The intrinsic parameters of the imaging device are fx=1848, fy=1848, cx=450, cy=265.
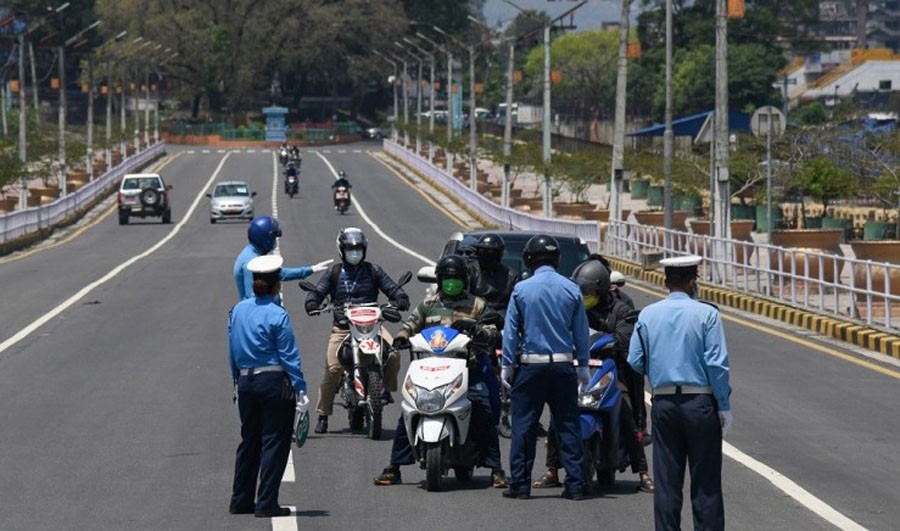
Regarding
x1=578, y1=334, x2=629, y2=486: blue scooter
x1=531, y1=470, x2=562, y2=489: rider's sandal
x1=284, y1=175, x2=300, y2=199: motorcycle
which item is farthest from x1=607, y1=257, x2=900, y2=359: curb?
x1=284, y1=175, x2=300, y2=199: motorcycle

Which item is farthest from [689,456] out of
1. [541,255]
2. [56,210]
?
[56,210]

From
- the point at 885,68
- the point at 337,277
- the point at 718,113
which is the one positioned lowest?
the point at 337,277

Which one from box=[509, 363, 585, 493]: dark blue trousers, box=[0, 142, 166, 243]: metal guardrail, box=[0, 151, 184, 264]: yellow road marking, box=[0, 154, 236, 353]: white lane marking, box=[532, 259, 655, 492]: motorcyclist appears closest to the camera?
box=[509, 363, 585, 493]: dark blue trousers

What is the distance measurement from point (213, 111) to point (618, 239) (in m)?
128

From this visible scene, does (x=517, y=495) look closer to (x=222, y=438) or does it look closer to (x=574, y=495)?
(x=574, y=495)

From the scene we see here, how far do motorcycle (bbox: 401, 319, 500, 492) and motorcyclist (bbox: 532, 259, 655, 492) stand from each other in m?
0.55

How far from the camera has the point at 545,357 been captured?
1209 centimetres

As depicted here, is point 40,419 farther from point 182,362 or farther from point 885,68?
point 885,68

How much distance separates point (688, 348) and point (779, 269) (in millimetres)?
20436

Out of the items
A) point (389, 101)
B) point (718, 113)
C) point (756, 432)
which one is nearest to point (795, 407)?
point (756, 432)

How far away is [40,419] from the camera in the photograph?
1711 centimetres

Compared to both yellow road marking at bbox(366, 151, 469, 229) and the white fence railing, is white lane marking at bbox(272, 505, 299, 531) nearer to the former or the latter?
the white fence railing

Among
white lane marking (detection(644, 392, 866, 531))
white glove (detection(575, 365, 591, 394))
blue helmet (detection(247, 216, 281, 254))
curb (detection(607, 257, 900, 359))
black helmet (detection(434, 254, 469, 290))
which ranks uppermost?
blue helmet (detection(247, 216, 281, 254))

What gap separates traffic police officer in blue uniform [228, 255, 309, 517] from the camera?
1151 centimetres
